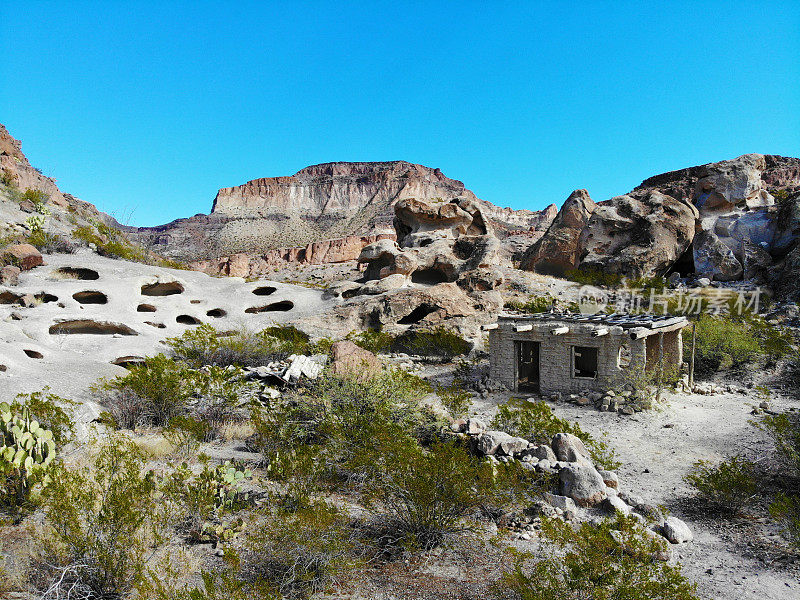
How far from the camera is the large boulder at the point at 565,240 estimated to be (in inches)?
1072

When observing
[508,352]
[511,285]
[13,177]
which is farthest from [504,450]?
[13,177]

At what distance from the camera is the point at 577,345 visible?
1032 cm

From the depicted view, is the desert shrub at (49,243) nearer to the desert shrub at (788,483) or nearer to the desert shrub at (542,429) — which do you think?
the desert shrub at (542,429)

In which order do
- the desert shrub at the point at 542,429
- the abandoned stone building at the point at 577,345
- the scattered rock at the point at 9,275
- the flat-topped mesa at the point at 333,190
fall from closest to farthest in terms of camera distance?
the desert shrub at the point at 542,429, the abandoned stone building at the point at 577,345, the scattered rock at the point at 9,275, the flat-topped mesa at the point at 333,190

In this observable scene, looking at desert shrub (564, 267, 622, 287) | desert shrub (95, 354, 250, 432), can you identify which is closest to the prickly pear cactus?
desert shrub (95, 354, 250, 432)

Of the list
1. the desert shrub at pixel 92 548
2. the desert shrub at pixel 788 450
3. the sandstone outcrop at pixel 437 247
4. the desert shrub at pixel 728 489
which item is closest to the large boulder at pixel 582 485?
the desert shrub at pixel 728 489

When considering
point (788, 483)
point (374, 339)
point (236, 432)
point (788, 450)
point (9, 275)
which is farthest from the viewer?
point (374, 339)

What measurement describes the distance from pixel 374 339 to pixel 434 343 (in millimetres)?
2010

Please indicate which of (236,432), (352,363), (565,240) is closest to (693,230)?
(565,240)

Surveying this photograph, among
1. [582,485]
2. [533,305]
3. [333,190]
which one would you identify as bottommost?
[582,485]

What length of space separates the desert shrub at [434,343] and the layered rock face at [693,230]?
13367 millimetres

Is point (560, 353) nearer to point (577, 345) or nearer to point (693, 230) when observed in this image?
point (577, 345)

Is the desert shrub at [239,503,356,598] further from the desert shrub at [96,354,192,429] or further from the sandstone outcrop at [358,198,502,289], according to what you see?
the sandstone outcrop at [358,198,502,289]

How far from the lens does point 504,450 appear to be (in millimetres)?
6199
